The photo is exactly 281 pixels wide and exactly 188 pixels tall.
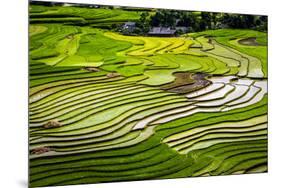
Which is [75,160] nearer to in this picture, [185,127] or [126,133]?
[126,133]

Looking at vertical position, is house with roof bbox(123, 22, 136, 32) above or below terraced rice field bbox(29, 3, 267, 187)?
above

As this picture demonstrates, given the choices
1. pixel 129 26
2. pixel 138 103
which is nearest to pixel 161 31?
pixel 129 26

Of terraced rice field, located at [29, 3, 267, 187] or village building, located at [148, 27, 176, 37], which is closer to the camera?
terraced rice field, located at [29, 3, 267, 187]

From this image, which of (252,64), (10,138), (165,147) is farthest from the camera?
(252,64)

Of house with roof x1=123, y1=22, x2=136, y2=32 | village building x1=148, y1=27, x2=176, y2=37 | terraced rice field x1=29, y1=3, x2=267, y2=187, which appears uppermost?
house with roof x1=123, y1=22, x2=136, y2=32

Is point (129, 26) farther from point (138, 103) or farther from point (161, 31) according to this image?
point (138, 103)

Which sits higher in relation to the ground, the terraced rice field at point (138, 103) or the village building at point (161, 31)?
the village building at point (161, 31)

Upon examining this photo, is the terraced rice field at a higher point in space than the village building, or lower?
lower
